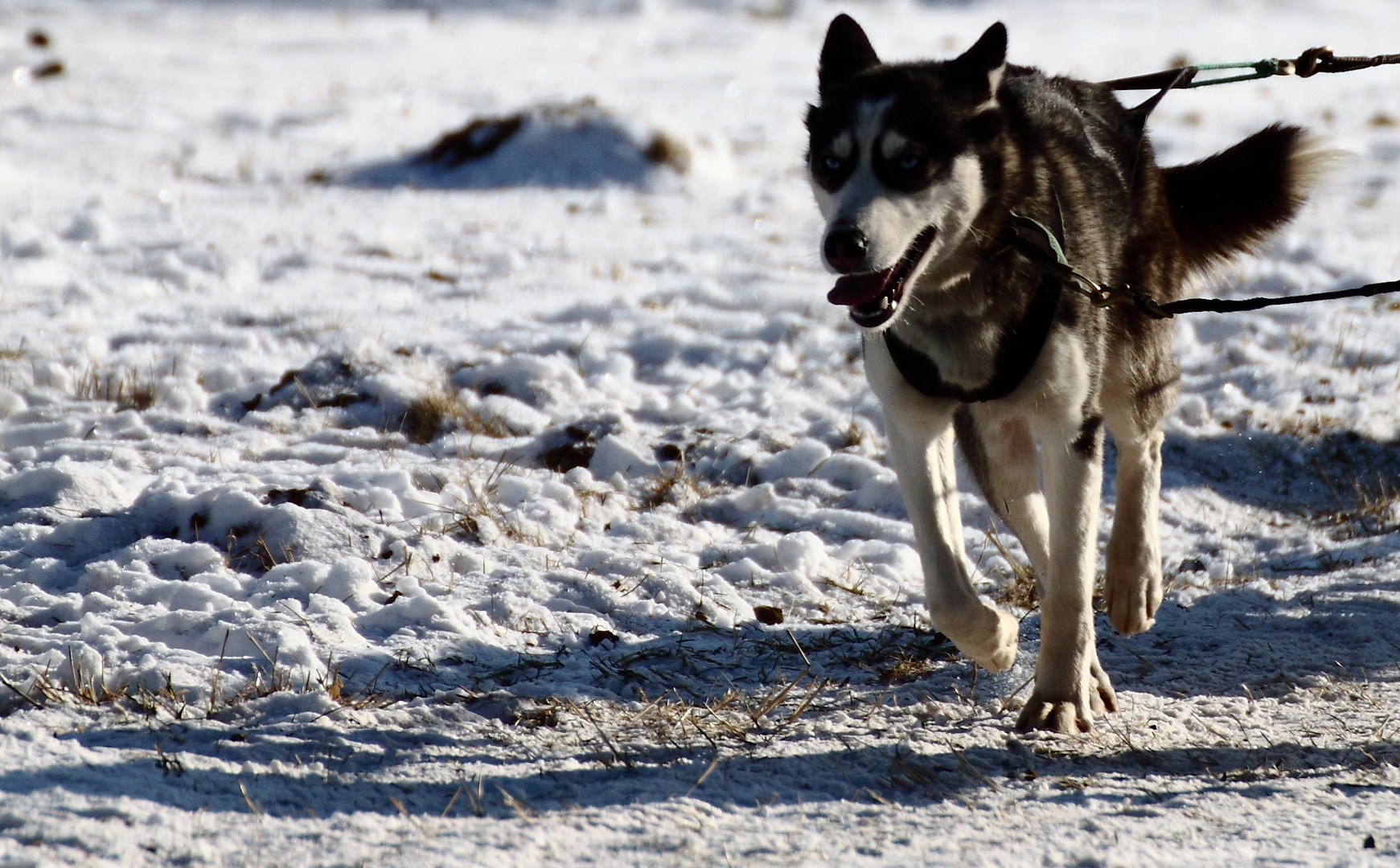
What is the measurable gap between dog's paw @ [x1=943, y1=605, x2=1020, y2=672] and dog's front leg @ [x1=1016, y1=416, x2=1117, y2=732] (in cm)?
7

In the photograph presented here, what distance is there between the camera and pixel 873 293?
2648 millimetres

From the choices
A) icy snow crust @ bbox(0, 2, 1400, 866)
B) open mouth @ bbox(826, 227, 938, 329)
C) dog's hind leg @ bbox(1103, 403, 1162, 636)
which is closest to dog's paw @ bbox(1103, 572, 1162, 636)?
dog's hind leg @ bbox(1103, 403, 1162, 636)

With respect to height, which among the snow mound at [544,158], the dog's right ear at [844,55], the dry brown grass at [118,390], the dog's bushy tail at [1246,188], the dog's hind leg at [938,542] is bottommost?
the dry brown grass at [118,390]

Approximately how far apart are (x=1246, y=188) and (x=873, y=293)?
1.67 meters

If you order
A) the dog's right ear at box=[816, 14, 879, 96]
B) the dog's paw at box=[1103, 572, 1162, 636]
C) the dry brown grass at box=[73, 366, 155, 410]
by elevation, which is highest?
the dog's right ear at box=[816, 14, 879, 96]

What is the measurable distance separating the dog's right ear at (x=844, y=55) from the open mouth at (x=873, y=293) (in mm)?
669

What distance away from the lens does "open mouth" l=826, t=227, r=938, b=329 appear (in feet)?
8.61

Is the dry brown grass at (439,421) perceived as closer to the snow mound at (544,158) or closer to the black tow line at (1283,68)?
Answer: the black tow line at (1283,68)

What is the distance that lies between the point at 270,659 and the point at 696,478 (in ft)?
5.95

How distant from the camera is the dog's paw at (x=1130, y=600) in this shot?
3.35m

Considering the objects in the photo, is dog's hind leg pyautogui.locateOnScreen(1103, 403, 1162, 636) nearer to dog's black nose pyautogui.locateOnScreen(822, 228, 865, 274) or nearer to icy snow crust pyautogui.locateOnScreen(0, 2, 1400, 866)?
icy snow crust pyautogui.locateOnScreen(0, 2, 1400, 866)

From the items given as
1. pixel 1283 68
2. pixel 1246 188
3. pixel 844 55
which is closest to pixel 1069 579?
pixel 844 55

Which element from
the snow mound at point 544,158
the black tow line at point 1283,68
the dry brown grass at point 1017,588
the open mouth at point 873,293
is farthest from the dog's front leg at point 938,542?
the snow mound at point 544,158

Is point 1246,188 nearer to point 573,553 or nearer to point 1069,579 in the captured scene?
point 1069,579
